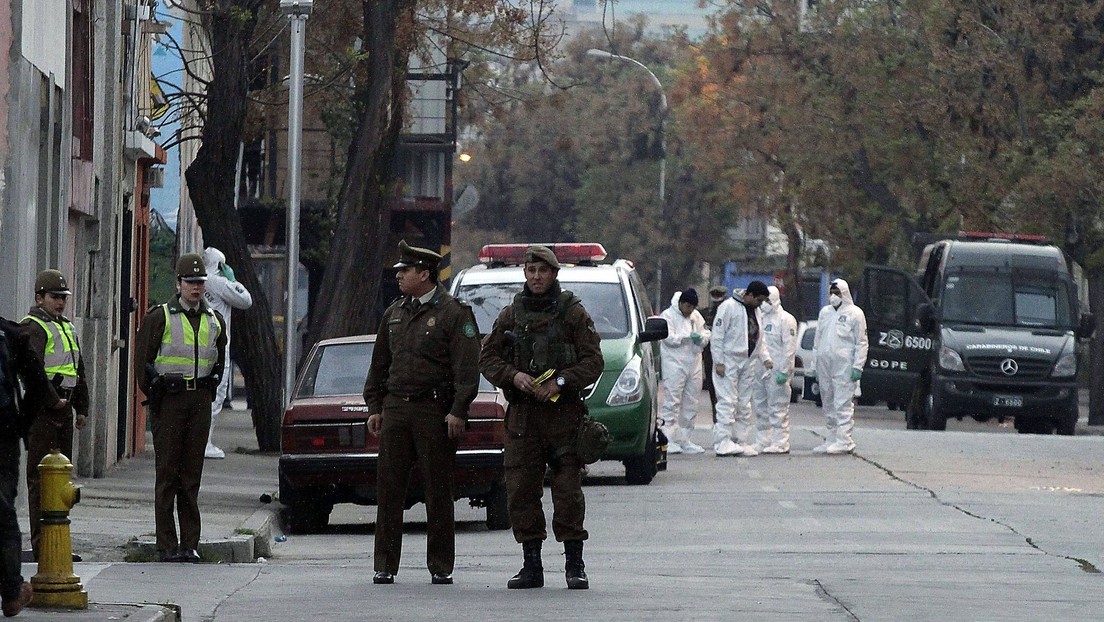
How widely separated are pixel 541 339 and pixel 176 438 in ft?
8.17

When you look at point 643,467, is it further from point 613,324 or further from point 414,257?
point 414,257

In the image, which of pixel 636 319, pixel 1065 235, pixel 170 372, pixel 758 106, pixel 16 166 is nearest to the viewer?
pixel 170 372

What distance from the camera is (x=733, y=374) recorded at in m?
22.6

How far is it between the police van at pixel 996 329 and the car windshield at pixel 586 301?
10.8 meters

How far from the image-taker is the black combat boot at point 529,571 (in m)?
10.6

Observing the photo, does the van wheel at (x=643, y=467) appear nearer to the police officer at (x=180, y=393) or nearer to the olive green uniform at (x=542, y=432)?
the police officer at (x=180, y=393)

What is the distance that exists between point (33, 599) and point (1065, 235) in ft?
91.8

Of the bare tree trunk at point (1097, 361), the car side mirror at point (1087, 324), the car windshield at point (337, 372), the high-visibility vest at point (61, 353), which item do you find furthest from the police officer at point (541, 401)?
the bare tree trunk at point (1097, 361)

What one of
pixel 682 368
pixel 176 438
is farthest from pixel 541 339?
pixel 682 368

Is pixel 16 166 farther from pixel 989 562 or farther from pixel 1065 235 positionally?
pixel 1065 235

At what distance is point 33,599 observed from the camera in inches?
359

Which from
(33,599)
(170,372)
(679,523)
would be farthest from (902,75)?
(33,599)

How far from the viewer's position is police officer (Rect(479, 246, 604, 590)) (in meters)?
10.6

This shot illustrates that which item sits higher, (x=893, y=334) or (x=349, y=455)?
(x=893, y=334)
